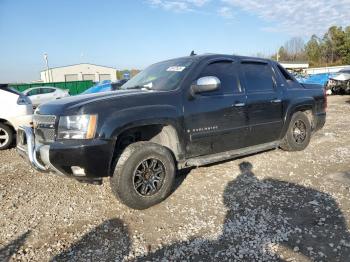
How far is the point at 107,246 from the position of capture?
3203mm

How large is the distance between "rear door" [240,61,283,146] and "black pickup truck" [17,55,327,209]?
0.6 inches

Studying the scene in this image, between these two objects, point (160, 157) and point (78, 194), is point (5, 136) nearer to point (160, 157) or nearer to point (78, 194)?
point (78, 194)

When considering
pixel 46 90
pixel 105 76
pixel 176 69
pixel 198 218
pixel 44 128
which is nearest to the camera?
pixel 198 218

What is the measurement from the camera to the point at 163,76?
4793 mm

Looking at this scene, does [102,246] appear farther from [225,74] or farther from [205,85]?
[225,74]

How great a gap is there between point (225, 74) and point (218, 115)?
72cm

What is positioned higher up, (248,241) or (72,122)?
(72,122)

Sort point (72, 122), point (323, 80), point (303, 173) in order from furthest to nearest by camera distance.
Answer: point (323, 80), point (303, 173), point (72, 122)

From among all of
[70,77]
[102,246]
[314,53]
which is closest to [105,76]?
[70,77]

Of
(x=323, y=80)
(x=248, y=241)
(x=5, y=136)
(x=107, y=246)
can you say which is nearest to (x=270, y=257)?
(x=248, y=241)

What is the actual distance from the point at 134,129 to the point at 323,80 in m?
19.2

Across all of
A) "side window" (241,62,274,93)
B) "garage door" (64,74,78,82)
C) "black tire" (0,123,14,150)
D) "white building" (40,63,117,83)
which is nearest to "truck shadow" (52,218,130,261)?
"side window" (241,62,274,93)

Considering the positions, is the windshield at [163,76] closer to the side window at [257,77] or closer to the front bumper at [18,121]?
the side window at [257,77]

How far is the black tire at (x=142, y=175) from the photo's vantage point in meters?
3.83
